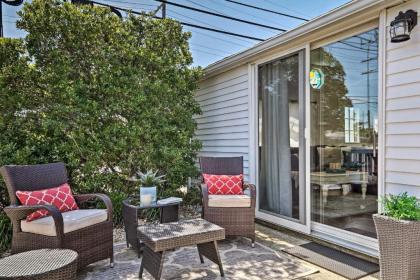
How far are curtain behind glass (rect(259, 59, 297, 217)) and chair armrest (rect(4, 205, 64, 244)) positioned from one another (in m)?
2.80

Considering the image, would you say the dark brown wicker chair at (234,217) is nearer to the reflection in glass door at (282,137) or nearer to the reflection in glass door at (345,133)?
the reflection in glass door at (282,137)

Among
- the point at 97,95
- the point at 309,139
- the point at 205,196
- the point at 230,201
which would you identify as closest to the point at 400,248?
the point at 309,139

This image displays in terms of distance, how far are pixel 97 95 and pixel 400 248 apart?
417 centimetres

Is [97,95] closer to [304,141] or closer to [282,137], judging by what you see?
[282,137]

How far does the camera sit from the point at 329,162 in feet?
12.2

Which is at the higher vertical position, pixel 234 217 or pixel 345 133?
pixel 345 133

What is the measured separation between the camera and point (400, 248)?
233 centimetres

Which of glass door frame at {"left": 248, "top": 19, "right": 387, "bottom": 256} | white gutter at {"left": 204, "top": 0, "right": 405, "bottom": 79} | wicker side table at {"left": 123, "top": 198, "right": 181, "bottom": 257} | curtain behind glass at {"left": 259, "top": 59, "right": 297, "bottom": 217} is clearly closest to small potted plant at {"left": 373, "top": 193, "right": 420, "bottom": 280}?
glass door frame at {"left": 248, "top": 19, "right": 387, "bottom": 256}

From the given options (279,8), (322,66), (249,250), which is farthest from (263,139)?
(279,8)

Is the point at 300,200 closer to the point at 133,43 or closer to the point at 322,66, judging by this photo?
the point at 322,66

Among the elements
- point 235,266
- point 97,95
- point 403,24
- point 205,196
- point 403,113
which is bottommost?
point 235,266

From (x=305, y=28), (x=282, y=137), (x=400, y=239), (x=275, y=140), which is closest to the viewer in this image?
(x=400, y=239)

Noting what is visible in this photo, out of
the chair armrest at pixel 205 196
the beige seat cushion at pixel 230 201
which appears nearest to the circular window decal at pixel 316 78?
the beige seat cushion at pixel 230 201

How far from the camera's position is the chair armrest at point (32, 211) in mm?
2568
